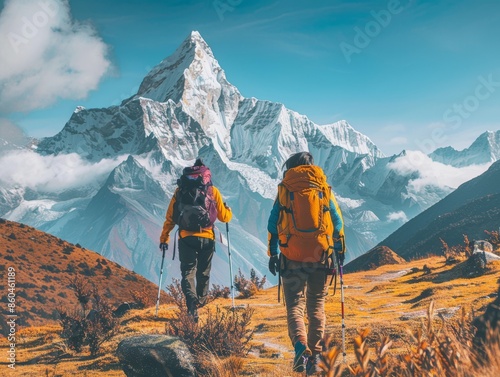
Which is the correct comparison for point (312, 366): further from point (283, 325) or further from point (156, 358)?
point (283, 325)

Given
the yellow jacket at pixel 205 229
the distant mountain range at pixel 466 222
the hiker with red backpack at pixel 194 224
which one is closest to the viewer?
the hiker with red backpack at pixel 194 224

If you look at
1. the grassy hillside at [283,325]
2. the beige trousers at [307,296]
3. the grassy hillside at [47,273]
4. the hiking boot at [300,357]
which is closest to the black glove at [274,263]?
the beige trousers at [307,296]

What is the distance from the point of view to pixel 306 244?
610cm

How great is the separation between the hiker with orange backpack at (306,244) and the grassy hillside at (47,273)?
4022 cm

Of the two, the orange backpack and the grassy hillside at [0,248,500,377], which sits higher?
the orange backpack

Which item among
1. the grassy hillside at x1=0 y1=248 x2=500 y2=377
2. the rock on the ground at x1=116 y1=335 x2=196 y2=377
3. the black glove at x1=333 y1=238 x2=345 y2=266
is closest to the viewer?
the black glove at x1=333 y1=238 x2=345 y2=266

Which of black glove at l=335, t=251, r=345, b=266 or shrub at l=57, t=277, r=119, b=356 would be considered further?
shrub at l=57, t=277, r=119, b=356

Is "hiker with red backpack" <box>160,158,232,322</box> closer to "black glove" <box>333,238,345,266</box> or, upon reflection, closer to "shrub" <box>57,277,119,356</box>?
"shrub" <box>57,277,119,356</box>

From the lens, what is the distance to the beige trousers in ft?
19.8

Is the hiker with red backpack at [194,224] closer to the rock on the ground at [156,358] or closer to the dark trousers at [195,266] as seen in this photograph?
the dark trousers at [195,266]

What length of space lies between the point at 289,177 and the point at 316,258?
1098mm

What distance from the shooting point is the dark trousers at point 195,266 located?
8.96 metres

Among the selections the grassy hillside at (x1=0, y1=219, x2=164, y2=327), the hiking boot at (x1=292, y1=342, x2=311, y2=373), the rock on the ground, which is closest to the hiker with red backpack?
the rock on the ground

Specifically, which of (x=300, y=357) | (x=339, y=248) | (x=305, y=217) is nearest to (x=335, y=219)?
(x=339, y=248)
